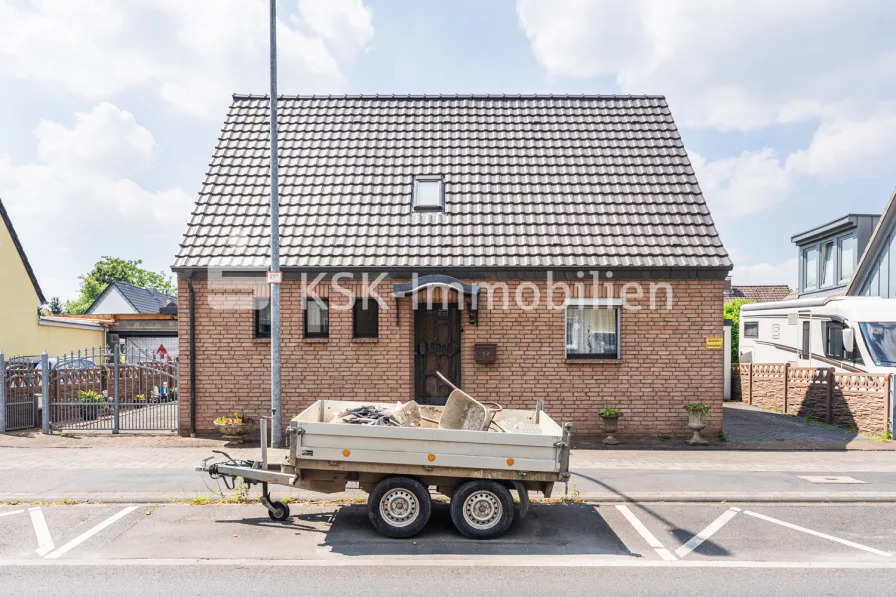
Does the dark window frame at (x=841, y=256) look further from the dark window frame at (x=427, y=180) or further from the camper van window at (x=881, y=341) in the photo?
the dark window frame at (x=427, y=180)

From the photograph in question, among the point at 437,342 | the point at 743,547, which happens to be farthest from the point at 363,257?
the point at 743,547

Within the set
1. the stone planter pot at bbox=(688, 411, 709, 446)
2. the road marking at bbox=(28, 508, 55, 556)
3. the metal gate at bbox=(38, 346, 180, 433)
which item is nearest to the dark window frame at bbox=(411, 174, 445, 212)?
the metal gate at bbox=(38, 346, 180, 433)

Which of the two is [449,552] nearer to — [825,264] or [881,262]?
[881,262]

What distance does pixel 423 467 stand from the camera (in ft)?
21.7

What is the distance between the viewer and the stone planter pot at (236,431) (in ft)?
37.1

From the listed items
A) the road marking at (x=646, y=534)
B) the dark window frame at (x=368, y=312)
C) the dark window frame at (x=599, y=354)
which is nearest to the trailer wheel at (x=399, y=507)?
the road marking at (x=646, y=534)

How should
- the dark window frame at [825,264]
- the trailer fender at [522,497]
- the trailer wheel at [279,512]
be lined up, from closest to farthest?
the trailer fender at [522,497], the trailer wheel at [279,512], the dark window frame at [825,264]

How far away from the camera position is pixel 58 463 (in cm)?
1002

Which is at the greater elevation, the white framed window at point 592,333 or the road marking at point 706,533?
the white framed window at point 592,333

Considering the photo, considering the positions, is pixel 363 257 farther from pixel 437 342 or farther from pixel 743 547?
pixel 743 547

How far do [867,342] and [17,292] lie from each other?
74.2 ft

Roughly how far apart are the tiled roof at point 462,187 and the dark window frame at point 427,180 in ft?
0.41

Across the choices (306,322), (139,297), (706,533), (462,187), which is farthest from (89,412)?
(139,297)

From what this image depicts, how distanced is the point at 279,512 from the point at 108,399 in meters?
8.62
